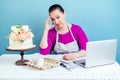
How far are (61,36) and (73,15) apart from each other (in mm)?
420

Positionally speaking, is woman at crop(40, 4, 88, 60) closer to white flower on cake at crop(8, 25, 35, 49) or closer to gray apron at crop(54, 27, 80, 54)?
gray apron at crop(54, 27, 80, 54)

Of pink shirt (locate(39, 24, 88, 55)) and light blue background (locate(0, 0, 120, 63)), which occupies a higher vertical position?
light blue background (locate(0, 0, 120, 63))

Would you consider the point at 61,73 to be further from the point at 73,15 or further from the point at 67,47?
the point at 73,15

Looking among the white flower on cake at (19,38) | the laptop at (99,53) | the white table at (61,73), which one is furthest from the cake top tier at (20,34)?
the laptop at (99,53)

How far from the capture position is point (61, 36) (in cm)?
217

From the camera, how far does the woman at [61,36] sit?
2070 millimetres

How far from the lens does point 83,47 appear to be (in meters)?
2.06

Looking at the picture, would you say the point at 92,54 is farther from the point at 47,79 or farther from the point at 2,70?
the point at 2,70

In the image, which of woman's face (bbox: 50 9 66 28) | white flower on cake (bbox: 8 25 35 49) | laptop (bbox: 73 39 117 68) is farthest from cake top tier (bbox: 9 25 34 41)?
laptop (bbox: 73 39 117 68)

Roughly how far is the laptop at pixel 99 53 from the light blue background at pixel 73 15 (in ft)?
2.92

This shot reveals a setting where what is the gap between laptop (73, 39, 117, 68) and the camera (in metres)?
1.54

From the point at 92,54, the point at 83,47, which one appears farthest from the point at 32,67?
the point at 83,47

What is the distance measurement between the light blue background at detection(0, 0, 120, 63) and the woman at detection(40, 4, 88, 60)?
333 millimetres

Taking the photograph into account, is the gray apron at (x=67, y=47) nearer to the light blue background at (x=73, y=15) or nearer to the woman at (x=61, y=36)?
the woman at (x=61, y=36)
